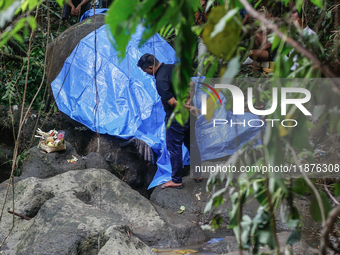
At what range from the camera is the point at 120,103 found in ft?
13.3

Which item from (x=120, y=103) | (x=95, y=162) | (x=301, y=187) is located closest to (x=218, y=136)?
(x=120, y=103)

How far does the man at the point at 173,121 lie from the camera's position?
140 inches

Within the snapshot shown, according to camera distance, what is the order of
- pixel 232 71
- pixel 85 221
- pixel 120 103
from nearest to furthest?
pixel 232 71
pixel 85 221
pixel 120 103

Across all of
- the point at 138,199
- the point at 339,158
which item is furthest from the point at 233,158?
the point at 339,158

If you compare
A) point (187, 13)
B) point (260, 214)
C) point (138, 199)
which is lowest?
point (138, 199)

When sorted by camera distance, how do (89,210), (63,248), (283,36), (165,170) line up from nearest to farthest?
(283,36) < (63,248) < (89,210) < (165,170)

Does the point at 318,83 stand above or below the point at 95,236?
above

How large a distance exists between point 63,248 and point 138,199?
1.10 metres

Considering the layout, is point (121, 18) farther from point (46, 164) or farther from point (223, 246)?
point (46, 164)

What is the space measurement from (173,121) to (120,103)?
83 cm

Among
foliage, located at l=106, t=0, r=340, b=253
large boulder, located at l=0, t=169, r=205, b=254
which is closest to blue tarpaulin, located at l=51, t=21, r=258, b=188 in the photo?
large boulder, located at l=0, t=169, r=205, b=254

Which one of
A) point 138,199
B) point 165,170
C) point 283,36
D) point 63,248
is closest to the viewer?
point 283,36

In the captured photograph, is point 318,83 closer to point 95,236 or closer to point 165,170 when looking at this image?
point 95,236

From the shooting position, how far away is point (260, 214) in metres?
→ 0.80
